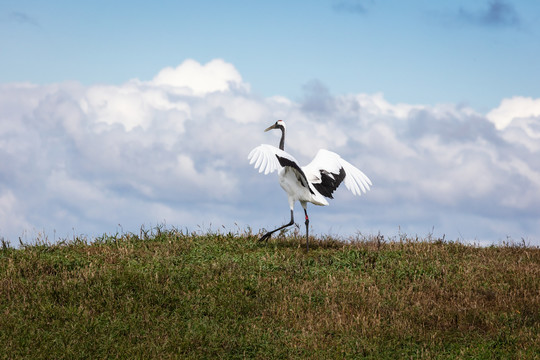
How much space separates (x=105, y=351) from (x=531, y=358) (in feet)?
18.5

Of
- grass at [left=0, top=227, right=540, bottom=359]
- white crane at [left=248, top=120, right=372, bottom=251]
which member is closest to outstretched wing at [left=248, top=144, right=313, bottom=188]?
white crane at [left=248, top=120, right=372, bottom=251]

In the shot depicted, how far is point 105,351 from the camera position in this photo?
765 cm

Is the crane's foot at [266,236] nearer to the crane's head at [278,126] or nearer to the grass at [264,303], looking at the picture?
Result: the grass at [264,303]

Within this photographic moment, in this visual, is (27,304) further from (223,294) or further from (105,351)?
(223,294)

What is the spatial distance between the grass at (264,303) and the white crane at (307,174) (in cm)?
134

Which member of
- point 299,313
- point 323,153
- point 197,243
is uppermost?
point 323,153

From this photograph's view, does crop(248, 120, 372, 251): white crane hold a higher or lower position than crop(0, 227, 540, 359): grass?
higher

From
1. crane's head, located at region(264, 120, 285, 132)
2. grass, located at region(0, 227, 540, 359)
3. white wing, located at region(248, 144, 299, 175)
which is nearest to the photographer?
Result: grass, located at region(0, 227, 540, 359)

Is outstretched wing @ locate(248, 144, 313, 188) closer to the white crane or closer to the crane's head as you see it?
the white crane

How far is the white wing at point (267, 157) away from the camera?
41.3 ft

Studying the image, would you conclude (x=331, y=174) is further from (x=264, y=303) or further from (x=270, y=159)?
(x=264, y=303)

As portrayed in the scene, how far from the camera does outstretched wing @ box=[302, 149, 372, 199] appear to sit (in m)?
14.3

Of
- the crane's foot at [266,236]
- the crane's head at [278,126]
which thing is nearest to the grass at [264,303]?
the crane's foot at [266,236]

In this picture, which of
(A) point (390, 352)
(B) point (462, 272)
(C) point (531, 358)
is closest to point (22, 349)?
(A) point (390, 352)
